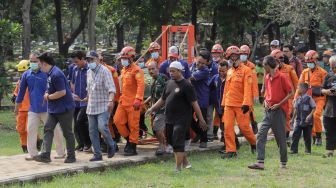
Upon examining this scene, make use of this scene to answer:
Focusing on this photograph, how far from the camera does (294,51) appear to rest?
15375 mm

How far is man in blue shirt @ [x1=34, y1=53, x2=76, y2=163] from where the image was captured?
984 cm

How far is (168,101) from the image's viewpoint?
957 cm

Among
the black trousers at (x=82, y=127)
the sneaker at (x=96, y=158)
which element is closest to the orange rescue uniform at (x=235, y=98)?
the sneaker at (x=96, y=158)

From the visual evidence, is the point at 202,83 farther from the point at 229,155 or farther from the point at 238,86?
the point at 229,155

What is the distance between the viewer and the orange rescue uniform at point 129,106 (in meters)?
11.0

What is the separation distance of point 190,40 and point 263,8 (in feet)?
61.8

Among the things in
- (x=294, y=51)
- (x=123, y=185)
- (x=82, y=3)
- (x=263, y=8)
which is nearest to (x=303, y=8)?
(x=263, y=8)

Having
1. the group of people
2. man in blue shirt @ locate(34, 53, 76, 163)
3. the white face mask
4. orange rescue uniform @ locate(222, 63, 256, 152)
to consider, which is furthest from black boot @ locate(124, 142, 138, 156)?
the white face mask

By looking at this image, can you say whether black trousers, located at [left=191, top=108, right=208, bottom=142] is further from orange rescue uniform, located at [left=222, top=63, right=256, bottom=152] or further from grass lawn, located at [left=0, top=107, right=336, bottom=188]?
orange rescue uniform, located at [left=222, top=63, right=256, bottom=152]

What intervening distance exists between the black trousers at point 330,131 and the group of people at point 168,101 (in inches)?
0.7

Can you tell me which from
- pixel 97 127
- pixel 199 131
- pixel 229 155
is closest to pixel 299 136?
pixel 229 155

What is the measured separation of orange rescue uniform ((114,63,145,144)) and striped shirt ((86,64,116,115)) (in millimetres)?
728

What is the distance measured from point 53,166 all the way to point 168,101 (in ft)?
6.75

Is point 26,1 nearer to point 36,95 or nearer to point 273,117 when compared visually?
point 36,95
